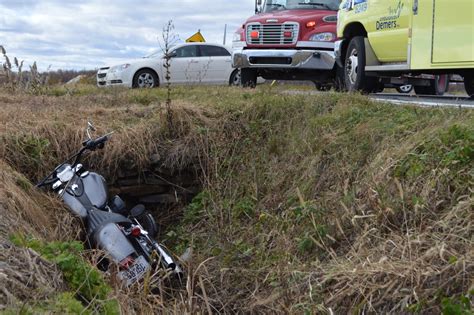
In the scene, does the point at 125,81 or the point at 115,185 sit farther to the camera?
the point at 125,81

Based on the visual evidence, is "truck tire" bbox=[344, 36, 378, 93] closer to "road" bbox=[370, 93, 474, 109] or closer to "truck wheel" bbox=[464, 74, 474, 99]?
"road" bbox=[370, 93, 474, 109]

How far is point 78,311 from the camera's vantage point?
11.2ft

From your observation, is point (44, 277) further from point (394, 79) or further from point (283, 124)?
point (394, 79)

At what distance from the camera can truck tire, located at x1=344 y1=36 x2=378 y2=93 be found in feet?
30.7

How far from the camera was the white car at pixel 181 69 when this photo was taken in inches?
647

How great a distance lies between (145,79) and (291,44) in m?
5.59

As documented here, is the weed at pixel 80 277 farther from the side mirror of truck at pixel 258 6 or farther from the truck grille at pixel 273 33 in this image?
the side mirror of truck at pixel 258 6

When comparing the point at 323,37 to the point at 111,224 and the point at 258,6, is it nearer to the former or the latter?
the point at 258,6

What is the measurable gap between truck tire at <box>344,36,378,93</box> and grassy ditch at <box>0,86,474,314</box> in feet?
4.88

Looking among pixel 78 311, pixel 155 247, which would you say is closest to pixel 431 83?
pixel 155 247

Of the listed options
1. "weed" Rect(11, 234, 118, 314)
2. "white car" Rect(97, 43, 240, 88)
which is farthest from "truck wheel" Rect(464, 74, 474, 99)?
"white car" Rect(97, 43, 240, 88)

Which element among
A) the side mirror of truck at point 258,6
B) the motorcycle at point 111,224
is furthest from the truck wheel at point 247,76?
the motorcycle at point 111,224

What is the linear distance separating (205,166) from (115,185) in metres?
1.09

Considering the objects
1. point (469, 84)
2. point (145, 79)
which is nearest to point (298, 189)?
point (469, 84)
